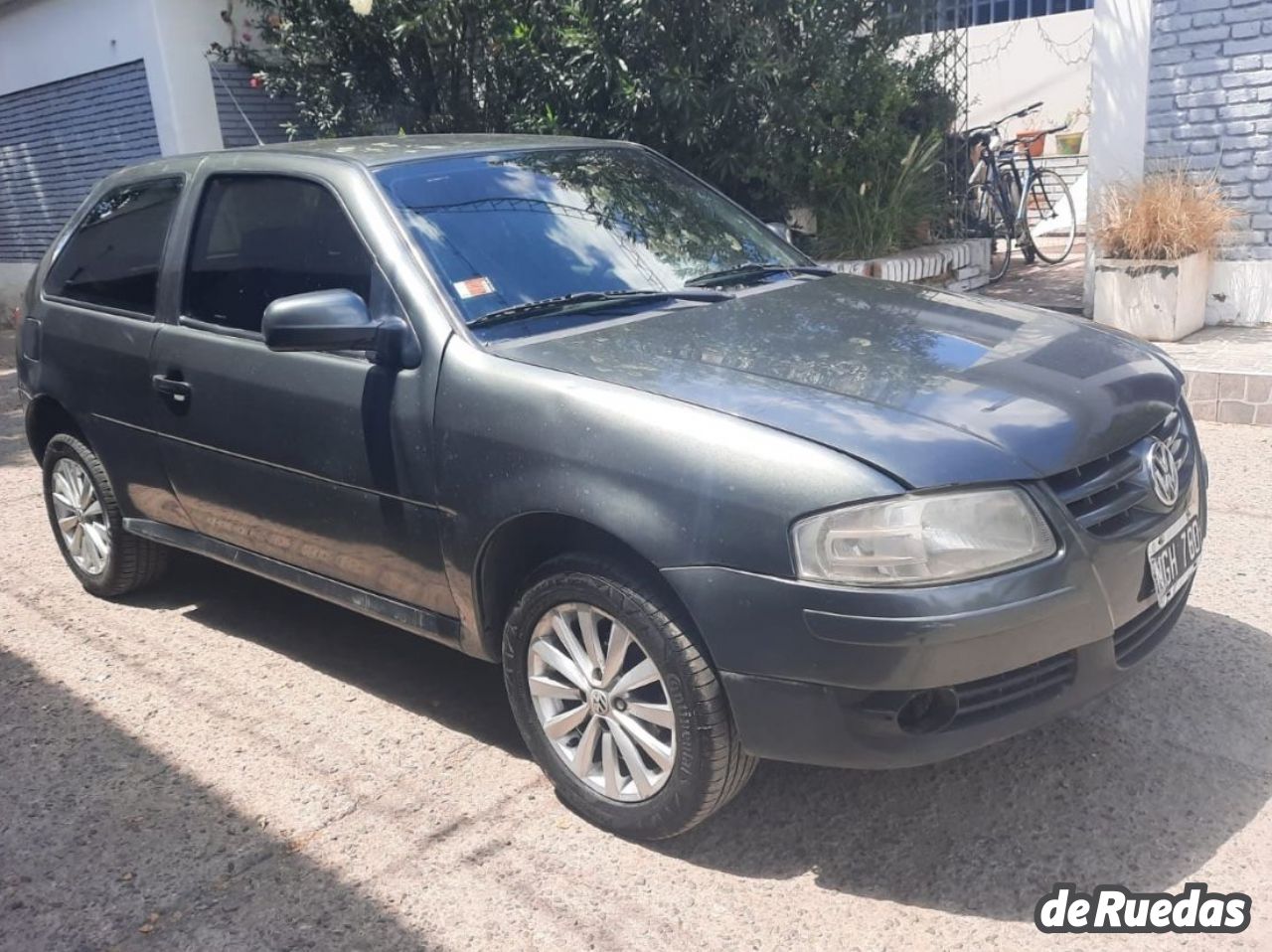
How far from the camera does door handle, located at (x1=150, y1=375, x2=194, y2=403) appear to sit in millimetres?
4051

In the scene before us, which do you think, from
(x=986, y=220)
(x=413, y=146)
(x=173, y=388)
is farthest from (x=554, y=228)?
(x=986, y=220)

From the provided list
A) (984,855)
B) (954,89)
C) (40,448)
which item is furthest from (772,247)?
(954,89)

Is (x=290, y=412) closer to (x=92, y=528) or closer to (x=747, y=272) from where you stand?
(x=747, y=272)

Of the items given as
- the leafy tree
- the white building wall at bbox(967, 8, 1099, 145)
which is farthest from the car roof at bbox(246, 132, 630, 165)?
the white building wall at bbox(967, 8, 1099, 145)

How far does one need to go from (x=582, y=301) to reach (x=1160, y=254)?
5342mm

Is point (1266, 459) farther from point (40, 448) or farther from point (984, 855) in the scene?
point (40, 448)

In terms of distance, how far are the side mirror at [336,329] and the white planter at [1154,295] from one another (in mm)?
5516

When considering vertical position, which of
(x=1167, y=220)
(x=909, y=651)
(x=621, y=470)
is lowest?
(x=909, y=651)

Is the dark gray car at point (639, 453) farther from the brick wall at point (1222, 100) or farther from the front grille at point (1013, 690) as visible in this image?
the brick wall at point (1222, 100)

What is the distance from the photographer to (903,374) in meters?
3.02

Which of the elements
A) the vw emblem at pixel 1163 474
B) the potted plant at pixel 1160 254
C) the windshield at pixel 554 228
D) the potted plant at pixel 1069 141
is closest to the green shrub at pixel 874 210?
the potted plant at pixel 1160 254

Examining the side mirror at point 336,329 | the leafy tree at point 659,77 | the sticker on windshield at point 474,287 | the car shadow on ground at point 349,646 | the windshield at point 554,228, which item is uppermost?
the leafy tree at point 659,77

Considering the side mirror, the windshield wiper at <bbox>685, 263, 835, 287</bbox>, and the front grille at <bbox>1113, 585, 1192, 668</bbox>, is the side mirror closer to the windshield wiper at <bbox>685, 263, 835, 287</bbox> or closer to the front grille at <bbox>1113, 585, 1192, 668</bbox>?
the windshield wiper at <bbox>685, 263, 835, 287</bbox>

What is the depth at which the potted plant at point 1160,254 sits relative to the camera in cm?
744
